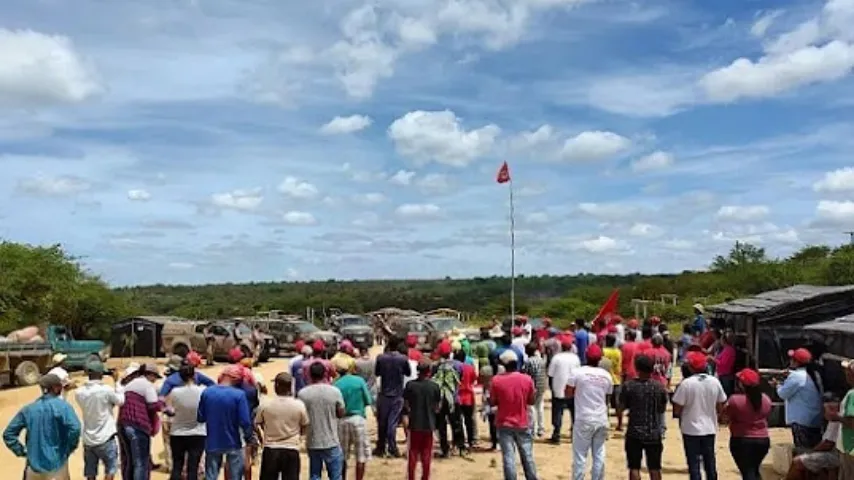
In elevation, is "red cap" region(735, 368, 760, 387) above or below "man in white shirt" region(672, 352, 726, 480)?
above

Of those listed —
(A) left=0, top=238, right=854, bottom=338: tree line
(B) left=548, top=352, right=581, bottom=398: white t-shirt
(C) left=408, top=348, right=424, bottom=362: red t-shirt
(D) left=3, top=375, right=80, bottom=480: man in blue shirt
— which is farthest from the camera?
(A) left=0, top=238, right=854, bottom=338: tree line

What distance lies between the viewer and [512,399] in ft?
32.7

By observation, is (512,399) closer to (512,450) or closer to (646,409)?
(512,450)

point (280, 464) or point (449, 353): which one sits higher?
point (449, 353)

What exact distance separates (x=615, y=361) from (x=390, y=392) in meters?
3.84

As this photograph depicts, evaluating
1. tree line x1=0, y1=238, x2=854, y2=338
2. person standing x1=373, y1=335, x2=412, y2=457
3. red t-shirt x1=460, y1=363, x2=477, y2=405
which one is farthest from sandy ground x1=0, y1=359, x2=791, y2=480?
tree line x1=0, y1=238, x2=854, y2=338

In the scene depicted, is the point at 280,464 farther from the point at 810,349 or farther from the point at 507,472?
the point at 810,349

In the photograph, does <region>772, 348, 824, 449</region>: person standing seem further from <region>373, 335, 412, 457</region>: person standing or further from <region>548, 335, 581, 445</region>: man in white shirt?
<region>373, 335, 412, 457</region>: person standing

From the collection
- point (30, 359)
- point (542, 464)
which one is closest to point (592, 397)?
point (542, 464)

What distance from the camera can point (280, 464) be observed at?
8.48 meters

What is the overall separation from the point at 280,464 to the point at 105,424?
Answer: 6.78 feet

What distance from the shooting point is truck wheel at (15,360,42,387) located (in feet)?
80.7

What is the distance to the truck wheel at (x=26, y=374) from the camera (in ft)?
80.7

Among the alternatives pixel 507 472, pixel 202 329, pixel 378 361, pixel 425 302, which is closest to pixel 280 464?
pixel 507 472
